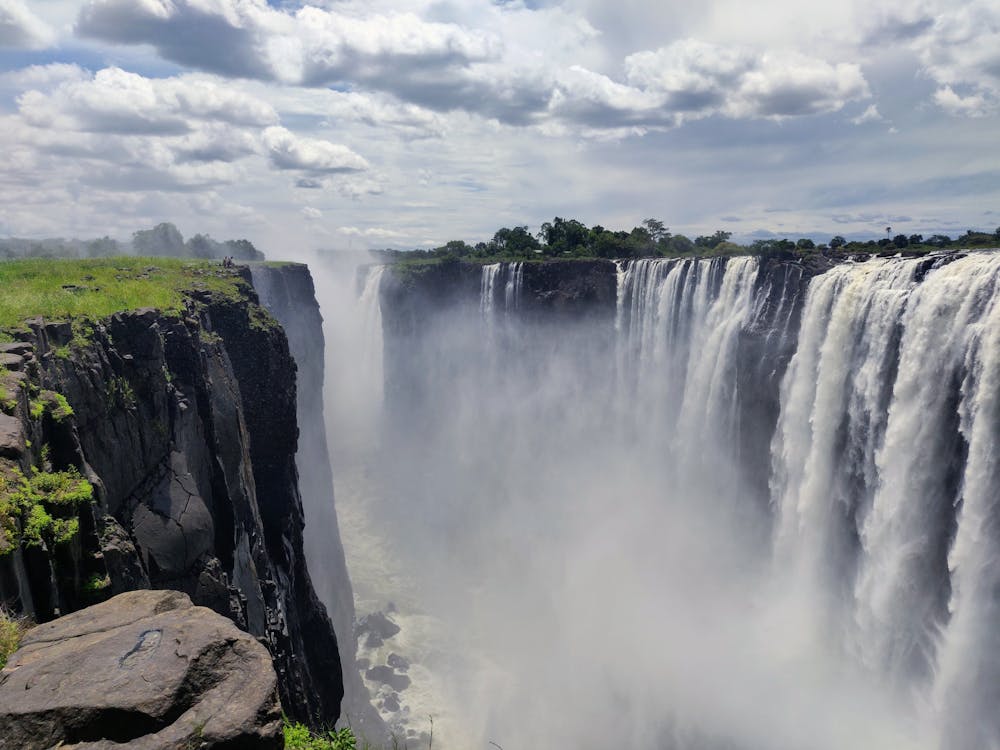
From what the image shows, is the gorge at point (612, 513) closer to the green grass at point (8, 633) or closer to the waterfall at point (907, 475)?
the waterfall at point (907, 475)

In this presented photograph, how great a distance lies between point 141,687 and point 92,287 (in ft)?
43.7

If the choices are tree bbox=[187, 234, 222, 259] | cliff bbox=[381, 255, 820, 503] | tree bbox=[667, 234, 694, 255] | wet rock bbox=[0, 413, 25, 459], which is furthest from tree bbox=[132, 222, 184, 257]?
wet rock bbox=[0, 413, 25, 459]

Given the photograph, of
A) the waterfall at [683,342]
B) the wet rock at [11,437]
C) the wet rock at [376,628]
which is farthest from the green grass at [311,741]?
the waterfall at [683,342]

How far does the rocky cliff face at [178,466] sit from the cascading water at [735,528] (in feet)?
37.5

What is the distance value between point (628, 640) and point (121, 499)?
24.7 meters

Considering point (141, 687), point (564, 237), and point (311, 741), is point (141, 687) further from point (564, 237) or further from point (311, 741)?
point (564, 237)

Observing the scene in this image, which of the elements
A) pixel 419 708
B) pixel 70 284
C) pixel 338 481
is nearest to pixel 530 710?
pixel 419 708

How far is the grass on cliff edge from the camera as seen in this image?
12.5m

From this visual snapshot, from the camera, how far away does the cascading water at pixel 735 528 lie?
2034 cm

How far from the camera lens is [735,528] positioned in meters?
33.6

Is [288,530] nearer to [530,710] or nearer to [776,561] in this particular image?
[530,710]

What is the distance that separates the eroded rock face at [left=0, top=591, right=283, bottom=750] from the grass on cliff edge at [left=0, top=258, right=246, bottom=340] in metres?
7.55

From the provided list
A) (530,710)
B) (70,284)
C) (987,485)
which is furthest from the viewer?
(530,710)

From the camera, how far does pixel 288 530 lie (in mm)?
23125
